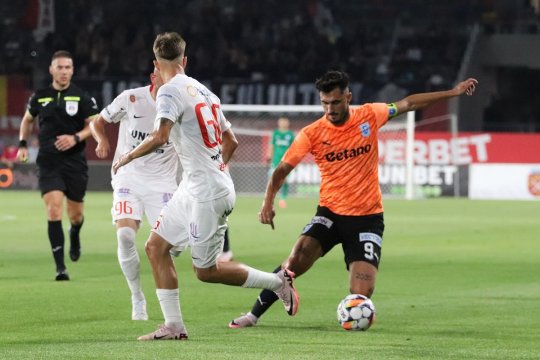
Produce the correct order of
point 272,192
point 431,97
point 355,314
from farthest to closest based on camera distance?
point 431,97 → point 272,192 → point 355,314

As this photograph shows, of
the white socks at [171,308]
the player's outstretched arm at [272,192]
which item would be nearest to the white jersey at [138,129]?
the player's outstretched arm at [272,192]

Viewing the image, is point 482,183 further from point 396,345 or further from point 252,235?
point 396,345

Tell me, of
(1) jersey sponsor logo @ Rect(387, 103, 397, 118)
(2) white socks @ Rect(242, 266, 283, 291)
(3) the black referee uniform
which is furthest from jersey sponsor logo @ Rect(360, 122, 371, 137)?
(3) the black referee uniform

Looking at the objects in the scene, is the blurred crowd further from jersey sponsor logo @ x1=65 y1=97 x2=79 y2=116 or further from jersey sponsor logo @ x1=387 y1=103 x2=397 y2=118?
jersey sponsor logo @ x1=387 y1=103 x2=397 y2=118

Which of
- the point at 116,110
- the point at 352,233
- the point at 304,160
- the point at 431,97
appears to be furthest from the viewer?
the point at 304,160

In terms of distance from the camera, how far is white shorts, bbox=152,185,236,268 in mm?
8258

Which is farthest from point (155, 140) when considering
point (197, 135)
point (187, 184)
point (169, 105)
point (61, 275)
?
point (61, 275)

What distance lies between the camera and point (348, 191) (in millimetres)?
9445

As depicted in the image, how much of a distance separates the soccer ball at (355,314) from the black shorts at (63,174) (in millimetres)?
5490

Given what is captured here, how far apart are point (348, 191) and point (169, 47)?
6.86ft

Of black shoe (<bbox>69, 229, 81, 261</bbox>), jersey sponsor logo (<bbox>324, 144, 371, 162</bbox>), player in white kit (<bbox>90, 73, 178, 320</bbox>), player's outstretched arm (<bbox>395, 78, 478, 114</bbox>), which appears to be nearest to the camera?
player's outstretched arm (<bbox>395, 78, 478, 114</bbox>)

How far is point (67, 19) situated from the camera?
4341 centimetres

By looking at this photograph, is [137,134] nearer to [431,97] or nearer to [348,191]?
[348,191]

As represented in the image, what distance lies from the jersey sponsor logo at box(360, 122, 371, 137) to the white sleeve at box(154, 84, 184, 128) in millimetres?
1862
